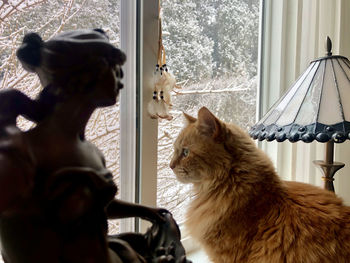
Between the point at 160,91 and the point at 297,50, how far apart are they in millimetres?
737

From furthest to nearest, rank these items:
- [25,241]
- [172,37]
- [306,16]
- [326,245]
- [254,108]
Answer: [254,108], [306,16], [172,37], [326,245], [25,241]

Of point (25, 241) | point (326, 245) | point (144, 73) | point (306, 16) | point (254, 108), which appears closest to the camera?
point (25, 241)

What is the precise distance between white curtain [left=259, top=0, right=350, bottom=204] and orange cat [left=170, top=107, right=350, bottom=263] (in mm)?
428

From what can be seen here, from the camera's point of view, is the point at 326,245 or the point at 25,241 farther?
the point at 326,245

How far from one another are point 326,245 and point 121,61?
74 cm

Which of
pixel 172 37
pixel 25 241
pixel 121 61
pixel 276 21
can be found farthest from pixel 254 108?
pixel 25 241

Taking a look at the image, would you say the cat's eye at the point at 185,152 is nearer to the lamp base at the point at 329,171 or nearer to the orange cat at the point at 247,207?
the orange cat at the point at 247,207

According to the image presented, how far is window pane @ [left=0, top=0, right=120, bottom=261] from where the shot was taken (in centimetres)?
79

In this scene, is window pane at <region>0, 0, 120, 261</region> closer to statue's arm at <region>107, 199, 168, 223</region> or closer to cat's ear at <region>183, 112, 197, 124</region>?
cat's ear at <region>183, 112, 197, 124</region>

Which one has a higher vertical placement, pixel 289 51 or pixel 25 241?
pixel 289 51

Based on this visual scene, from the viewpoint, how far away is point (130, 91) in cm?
102

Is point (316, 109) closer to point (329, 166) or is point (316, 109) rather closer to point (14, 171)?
point (329, 166)

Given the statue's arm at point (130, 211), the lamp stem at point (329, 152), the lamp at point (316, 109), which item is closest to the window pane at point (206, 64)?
the lamp at point (316, 109)

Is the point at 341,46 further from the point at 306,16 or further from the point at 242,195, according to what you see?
the point at 242,195
